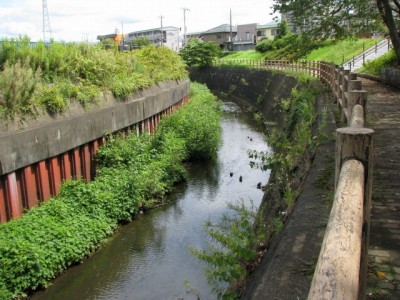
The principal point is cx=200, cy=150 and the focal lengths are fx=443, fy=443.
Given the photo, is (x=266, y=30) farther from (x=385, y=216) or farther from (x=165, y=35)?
(x=385, y=216)

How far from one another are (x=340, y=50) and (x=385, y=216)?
4011 centimetres

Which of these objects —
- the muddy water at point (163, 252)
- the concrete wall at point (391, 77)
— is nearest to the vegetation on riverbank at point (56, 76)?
the muddy water at point (163, 252)

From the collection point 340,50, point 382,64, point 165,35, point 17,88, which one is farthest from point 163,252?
point 165,35

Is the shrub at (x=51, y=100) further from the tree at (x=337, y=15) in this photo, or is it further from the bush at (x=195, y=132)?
the tree at (x=337, y=15)

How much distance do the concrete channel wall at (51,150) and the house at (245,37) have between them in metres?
72.9

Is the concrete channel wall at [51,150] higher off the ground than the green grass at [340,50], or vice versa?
the green grass at [340,50]

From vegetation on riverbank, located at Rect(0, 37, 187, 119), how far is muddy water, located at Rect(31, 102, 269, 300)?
312 cm

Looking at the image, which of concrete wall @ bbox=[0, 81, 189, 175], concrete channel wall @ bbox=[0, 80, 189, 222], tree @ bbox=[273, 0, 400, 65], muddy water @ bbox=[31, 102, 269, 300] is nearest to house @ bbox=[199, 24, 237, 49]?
tree @ bbox=[273, 0, 400, 65]

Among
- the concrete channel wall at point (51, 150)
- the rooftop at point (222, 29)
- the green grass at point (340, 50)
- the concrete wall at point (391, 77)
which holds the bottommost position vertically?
the concrete channel wall at point (51, 150)

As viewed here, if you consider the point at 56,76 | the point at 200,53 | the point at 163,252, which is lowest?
the point at 163,252

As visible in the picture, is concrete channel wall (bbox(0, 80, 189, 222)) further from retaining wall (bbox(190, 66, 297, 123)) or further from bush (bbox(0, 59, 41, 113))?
retaining wall (bbox(190, 66, 297, 123))

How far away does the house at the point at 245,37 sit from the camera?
82.7 metres

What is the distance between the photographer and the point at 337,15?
19.6 m

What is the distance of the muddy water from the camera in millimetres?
7523
